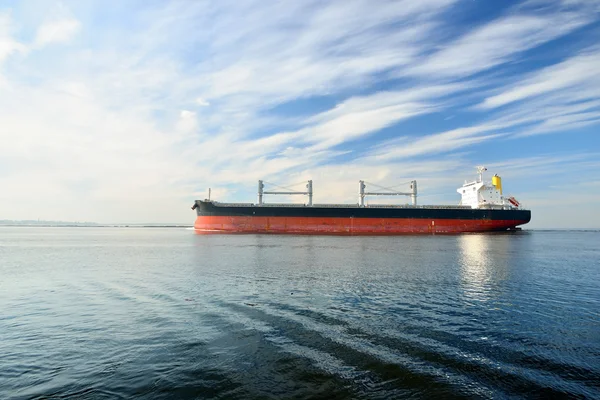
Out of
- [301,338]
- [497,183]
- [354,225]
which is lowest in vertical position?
[301,338]

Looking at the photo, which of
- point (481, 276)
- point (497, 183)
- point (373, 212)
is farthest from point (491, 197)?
point (481, 276)

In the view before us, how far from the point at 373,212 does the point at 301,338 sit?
53110 mm

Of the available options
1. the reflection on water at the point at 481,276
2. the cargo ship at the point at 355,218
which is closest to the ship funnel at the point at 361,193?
the cargo ship at the point at 355,218

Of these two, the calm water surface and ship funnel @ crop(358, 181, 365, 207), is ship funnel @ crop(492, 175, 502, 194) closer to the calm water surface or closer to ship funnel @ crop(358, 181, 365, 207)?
ship funnel @ crop(358, 181, 365, 207)

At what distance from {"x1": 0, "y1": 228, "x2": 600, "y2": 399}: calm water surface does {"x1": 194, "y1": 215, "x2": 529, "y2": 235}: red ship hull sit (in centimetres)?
4308

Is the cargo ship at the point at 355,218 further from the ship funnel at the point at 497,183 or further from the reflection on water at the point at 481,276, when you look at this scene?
the reflection on water at the point at 481,276

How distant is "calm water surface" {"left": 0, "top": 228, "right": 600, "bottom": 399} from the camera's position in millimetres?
5340

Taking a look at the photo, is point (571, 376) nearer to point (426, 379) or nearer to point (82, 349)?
point (426, 379)

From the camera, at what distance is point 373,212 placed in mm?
58938

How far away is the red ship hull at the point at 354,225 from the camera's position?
58750 mm

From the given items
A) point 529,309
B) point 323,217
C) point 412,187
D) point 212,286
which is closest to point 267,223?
point 323,217

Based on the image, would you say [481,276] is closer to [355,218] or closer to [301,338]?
[301,338]

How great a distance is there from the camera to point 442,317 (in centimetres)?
927

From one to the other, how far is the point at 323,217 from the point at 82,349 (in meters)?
53.0
